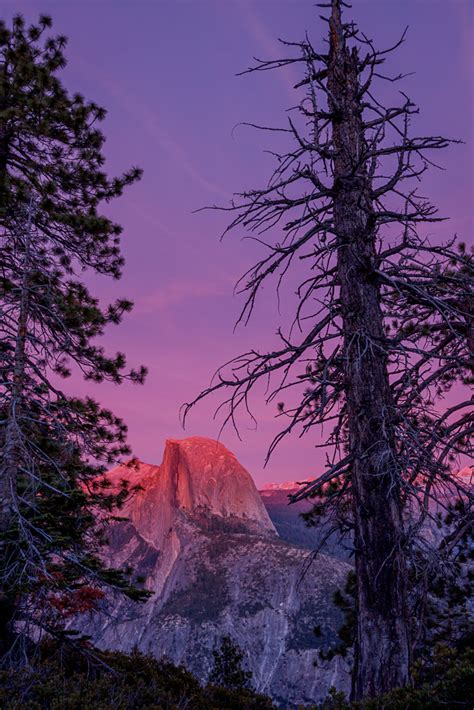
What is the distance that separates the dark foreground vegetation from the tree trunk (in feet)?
1.51

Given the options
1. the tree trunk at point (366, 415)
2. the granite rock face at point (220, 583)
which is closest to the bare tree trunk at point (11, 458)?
the tree trunk at point (366, 415)

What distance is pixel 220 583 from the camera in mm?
125250

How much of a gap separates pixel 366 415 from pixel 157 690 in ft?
15.1

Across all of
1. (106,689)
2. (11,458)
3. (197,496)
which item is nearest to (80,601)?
(11,458)

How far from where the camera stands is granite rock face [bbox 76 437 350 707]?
10562 centimetres

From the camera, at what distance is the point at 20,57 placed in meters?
13.5

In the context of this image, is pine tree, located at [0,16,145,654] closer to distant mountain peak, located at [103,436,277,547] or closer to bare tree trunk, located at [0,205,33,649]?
bare tree trunk, located at [0,205,33,649]

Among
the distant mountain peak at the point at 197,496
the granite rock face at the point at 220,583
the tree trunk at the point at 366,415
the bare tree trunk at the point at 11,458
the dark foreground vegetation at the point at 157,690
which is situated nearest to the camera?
the dark foreground vegetation at the point at 157,690

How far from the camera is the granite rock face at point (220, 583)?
10562 centimetres

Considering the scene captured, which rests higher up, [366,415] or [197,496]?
[197,496]

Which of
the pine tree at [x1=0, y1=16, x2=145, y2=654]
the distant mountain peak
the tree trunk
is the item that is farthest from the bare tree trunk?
the distant mountain peak

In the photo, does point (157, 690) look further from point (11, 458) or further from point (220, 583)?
point (220, 583)

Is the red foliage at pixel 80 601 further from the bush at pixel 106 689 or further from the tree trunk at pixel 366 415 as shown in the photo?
the tree trunk at pixel 366 415

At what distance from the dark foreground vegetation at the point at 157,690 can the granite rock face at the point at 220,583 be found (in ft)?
236
